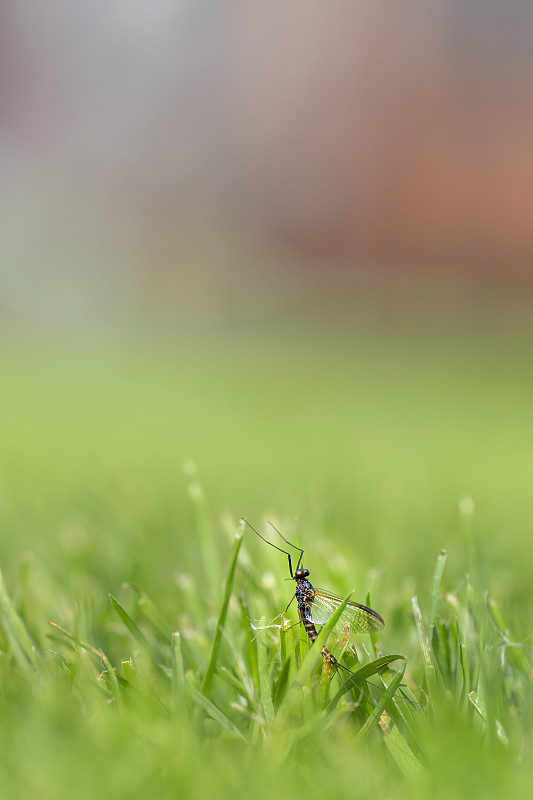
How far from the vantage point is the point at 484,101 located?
30.2 ft

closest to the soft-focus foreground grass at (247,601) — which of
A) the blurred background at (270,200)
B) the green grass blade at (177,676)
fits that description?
the green grass blade at (177,676)

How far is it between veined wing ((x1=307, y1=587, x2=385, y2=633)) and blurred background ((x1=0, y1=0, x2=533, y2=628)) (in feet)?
13.6

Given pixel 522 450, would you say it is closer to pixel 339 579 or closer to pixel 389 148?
pixel 339 579

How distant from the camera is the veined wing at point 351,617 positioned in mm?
933

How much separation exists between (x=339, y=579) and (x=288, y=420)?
117 inches

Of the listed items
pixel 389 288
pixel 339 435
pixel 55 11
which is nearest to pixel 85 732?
pixel 339 435

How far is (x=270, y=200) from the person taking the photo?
10.1 m

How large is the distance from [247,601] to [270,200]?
9.44 metres

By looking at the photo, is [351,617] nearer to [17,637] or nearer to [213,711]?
[213,711]

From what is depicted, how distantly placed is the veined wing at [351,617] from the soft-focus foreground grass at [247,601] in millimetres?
44

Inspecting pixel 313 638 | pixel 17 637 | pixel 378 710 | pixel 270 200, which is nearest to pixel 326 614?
pixel 313 638

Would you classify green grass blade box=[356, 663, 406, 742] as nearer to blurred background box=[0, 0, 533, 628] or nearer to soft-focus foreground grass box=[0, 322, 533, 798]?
soft-focus foreground grass box=[0, 322, 533, 798]

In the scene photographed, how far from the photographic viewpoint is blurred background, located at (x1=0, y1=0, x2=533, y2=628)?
6.80 metres

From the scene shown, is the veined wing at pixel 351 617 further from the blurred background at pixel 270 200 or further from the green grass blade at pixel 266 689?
the blurred background at pixel 270 200
